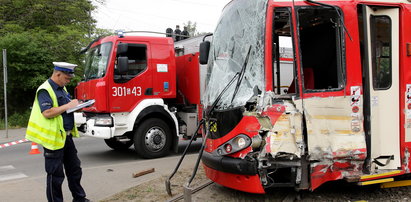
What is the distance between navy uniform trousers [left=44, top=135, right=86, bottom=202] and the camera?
4.35 meters

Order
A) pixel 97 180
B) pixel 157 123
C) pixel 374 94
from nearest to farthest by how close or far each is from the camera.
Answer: pixel 374 94, pixel 97 180, pixel 157 123

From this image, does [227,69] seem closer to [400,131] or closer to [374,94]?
[374,94]

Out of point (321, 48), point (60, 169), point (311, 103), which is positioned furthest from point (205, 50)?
point (60, 169)

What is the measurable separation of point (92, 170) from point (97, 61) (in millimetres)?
2502

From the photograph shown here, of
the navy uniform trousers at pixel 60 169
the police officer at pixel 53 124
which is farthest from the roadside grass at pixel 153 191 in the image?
the police officer at pixel 53 124

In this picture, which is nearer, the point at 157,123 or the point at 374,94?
the point at 374,94

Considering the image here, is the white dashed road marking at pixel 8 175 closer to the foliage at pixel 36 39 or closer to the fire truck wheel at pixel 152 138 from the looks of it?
the fire truck wheel at pixel 152 138

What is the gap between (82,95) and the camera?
852cm

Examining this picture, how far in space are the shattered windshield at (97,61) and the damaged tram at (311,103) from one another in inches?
147

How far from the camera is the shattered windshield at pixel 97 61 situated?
7953mm

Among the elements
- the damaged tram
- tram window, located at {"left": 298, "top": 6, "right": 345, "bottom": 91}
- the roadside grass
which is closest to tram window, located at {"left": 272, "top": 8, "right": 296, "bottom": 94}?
the damaged tram

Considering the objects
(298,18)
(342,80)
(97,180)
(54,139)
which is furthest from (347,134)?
(97,180)

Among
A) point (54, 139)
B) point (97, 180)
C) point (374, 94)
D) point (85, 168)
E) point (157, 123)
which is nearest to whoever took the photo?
point (54, 139)

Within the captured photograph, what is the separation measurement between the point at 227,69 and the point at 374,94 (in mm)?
1929
